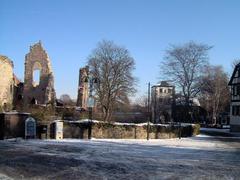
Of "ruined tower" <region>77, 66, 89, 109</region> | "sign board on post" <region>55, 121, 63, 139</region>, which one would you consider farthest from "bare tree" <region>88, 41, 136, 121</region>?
"sign board on post" <region>55, 121, 63, 139</region>

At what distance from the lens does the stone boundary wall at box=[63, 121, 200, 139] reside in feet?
103

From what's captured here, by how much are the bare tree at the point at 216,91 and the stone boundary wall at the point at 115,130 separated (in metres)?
40.1

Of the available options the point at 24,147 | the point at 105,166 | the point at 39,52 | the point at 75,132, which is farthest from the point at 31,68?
the point at 105,166

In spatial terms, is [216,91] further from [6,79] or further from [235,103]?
[6,79]

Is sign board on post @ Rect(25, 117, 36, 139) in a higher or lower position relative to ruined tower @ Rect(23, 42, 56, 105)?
lower

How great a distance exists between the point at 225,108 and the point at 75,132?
247 feet

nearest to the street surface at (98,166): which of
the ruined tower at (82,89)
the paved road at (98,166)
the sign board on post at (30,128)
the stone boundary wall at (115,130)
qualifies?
the paved road at (98,166)

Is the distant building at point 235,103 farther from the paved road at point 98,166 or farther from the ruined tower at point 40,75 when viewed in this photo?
the paved road at point 98,166

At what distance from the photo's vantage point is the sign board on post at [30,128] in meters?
27.8

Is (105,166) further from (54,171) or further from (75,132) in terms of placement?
(75,132)

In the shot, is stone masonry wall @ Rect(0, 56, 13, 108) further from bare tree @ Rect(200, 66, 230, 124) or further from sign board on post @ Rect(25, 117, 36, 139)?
bare tree @ Rect(200, 66, 230, 124)

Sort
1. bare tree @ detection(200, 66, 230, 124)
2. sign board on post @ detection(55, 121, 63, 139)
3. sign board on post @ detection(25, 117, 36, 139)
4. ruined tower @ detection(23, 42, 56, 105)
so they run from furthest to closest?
bare tree @ detection(200, 66, 230, 124) → ruined tower @ detection(23, 42, 56, 105) → sign board on post @ detection(55, 121, 63, 139) → sign board on post @ detection(25, 117, 36, 139)

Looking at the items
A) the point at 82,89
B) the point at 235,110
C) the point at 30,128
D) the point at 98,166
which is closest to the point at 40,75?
the point at 82,89

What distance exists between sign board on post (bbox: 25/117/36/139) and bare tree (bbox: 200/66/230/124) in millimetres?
56009
